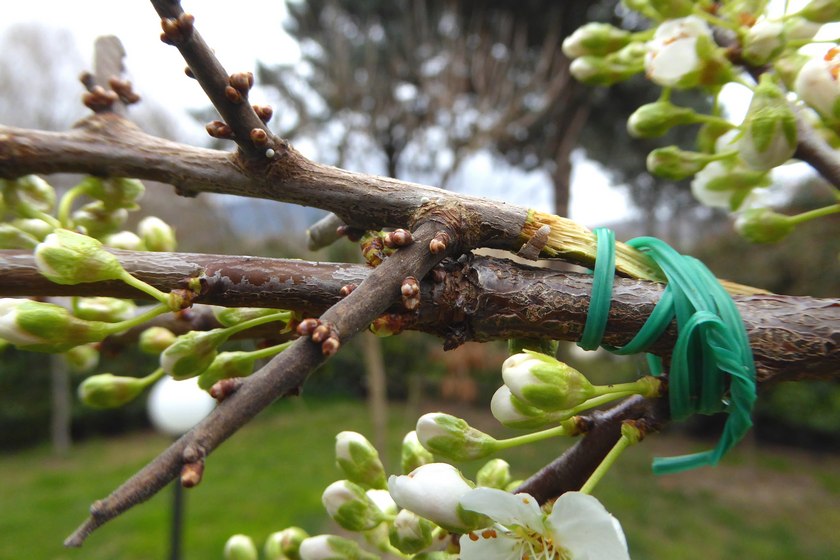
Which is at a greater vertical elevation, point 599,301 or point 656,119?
point 656,119

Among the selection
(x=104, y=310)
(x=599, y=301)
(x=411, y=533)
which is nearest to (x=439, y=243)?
(x=599, y=301)

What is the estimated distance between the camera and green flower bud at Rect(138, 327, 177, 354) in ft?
1.98

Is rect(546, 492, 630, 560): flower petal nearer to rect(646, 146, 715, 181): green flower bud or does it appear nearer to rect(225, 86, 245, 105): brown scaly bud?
rect(225, 86, 245, 105): brown scaly bud

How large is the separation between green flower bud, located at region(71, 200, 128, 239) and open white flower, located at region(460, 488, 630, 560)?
455mm

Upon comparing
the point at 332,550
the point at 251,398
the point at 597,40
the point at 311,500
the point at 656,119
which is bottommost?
the point at 311,500

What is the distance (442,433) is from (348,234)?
0.18 meters

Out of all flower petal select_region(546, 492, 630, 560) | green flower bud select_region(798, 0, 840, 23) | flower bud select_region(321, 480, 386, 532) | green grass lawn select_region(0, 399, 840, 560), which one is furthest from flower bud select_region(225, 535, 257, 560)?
green grass lawn select_region(0, 399, 840, 560)

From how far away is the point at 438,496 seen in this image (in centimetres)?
40

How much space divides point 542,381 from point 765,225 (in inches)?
16.8

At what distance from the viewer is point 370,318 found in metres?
0.32

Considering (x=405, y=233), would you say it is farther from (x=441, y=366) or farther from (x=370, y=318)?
(x=441, y=366)

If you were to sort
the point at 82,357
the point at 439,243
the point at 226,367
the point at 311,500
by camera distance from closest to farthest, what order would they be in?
the point at 439,243, the point at 226,367, the point at 82,357, the point at 311,500

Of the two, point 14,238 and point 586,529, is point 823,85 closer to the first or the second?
point 586,529

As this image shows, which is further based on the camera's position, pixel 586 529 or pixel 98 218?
pixel 98 218
